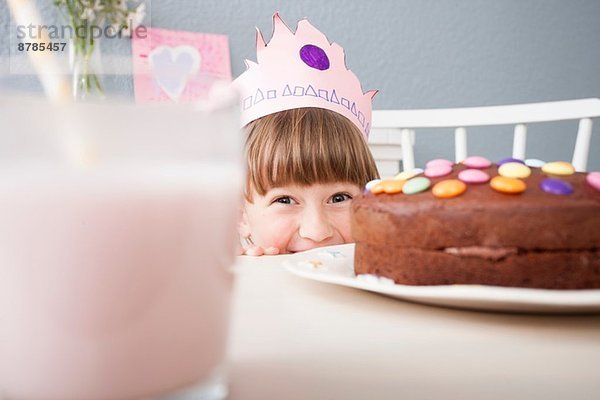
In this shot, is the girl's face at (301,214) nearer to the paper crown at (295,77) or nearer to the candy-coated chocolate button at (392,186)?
the paper crown at (295,77)

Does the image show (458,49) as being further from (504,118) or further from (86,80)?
(86,80)

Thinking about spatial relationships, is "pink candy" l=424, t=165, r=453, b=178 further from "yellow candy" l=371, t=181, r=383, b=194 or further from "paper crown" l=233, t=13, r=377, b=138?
"paper crown" l=233, t=13, r=377, b=138

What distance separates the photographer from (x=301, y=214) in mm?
1229

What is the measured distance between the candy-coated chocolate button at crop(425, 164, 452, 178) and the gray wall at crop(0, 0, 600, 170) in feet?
4.60

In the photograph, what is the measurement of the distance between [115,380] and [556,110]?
139cm

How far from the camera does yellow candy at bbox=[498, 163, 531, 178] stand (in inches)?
18.8

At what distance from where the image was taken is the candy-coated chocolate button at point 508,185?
45cm

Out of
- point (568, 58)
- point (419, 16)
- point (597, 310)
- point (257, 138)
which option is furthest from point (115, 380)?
point (568, 58)

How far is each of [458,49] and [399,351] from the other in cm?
197

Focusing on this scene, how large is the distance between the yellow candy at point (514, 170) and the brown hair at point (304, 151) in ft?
2.40

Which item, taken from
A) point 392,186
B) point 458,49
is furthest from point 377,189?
point 458,49

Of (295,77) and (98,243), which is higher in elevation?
(295,77)

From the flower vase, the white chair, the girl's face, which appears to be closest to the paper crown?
the girl's face

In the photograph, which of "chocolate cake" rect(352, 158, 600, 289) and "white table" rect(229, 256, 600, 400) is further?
"chocolate cake" rect(352, 158, 600, 289)
